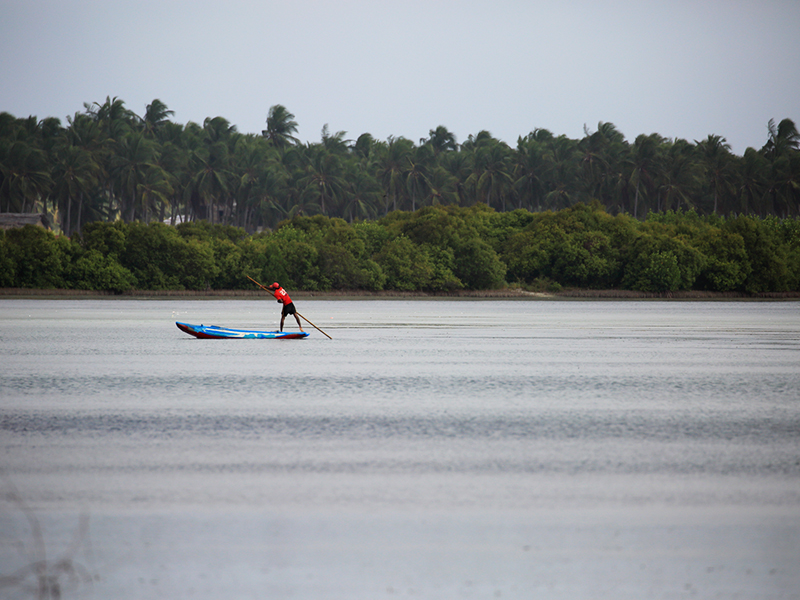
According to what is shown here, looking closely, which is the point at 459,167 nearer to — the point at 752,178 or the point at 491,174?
the point at 491,174

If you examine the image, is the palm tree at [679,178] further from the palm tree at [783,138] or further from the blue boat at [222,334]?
the blue boat at [222,334]

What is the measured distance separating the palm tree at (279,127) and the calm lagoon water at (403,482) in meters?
127

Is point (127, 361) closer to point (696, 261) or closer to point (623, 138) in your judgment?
point (696, 261)

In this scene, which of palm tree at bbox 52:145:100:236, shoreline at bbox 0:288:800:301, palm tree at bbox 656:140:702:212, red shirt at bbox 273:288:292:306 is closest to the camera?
red shirt at bbox 273:288:292:306

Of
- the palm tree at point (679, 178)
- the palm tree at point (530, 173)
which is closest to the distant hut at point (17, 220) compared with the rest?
the palm tree at point (530, 173)

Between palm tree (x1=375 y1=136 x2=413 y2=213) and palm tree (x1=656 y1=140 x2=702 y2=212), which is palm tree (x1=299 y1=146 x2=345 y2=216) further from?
palm tree (x1=656 y1=140 x2=702 y2=212)

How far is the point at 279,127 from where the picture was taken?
14912 centimetres

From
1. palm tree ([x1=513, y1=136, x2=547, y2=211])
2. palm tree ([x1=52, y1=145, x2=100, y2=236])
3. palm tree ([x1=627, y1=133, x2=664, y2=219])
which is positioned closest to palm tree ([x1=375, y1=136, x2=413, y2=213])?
palm tree ([x1=513, y1=136, x2=547, y2=211])

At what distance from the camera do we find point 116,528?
29.4 feet

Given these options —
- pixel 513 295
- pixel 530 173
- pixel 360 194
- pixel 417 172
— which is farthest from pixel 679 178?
pixel 360 194

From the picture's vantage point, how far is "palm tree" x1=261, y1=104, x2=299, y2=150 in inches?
5832

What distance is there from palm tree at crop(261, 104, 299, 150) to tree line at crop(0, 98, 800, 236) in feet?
9.52

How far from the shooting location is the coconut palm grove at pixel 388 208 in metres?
102

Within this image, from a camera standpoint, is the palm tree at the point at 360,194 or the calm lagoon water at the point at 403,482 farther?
the palm tree at the point at 360,194
